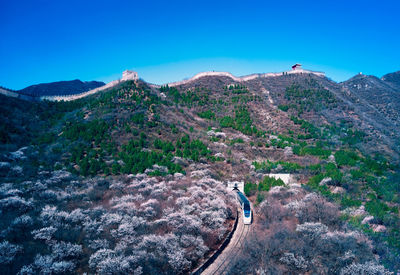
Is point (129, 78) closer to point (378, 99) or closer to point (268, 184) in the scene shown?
point (268, 184)

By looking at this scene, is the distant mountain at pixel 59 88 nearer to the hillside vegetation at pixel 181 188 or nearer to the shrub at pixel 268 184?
the hillside vegetation at pixel 181 188

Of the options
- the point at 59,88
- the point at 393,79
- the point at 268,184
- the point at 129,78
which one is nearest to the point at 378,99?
the point at 393,79

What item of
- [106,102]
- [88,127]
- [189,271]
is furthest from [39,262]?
[106,102]

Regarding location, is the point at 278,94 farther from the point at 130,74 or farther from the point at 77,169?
the point at 77,169

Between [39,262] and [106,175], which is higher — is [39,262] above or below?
below

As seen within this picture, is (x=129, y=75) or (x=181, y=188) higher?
(x=129, y=75)

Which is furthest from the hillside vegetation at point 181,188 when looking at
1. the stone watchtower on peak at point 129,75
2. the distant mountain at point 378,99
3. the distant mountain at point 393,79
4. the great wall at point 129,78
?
the distant mountain at point 393,79

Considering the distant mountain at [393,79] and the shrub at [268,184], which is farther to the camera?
the distant mountain at [393,79]

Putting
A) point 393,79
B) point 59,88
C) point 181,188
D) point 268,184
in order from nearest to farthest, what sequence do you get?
point 181,188 → point 268,184 → point 393,79 → point 59,88
